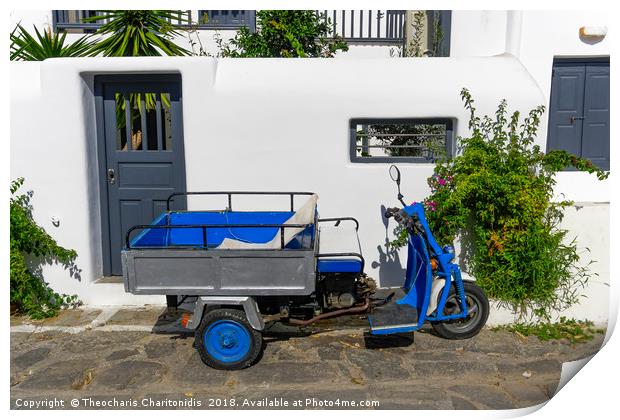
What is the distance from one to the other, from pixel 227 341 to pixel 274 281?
748 millimetres

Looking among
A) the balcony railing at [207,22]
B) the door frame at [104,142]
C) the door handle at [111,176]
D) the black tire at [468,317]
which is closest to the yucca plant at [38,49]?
the door frame at [104,142]

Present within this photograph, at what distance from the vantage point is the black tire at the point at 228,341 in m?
4.77

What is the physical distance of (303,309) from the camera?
198 inches

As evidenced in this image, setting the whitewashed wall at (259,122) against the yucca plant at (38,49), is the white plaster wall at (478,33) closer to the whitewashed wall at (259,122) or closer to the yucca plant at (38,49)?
the whitewashed wall at (259,122)

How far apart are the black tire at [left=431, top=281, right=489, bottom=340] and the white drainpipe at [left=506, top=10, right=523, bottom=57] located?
402 centimetres

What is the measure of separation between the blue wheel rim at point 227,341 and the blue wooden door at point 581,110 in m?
5.96

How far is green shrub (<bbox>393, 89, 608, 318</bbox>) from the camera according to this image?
18.8ft

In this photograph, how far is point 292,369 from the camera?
4.87 metres

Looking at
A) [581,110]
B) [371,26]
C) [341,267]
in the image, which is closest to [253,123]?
[341,267]

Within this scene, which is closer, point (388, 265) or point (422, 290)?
point (422, 290)

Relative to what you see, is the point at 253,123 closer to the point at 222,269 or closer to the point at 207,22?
the point at 222,269

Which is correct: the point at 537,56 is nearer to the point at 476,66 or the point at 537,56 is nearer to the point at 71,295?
the point at 476,66

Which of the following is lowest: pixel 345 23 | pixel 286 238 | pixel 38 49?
pixel 286 238

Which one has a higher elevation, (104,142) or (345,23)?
(345,23)
